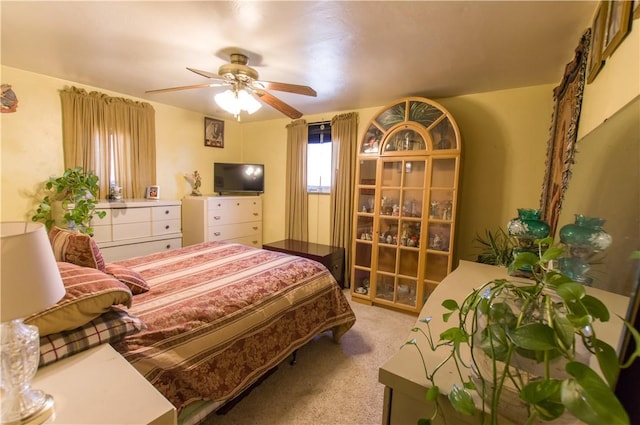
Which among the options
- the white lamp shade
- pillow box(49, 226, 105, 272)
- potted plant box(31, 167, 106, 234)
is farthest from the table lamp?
potted plant box(31, 167, 106, 234)

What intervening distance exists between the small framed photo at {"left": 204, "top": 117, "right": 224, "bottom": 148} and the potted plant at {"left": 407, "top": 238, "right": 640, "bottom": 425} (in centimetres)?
426

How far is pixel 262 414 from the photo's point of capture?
5.52ft

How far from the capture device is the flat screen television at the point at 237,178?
4.24 meters

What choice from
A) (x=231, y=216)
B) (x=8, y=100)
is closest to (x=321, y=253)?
(x=231, y=216)

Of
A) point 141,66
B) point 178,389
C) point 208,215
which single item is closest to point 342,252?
point 208,215

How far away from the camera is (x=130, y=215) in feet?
10.0

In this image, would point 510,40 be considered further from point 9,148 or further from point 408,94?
point 9,148

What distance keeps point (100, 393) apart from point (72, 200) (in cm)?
270

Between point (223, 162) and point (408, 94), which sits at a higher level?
point (408, 94)

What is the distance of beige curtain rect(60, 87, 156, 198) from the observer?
9.46 feet

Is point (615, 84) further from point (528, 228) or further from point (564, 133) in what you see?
point (564, 133)

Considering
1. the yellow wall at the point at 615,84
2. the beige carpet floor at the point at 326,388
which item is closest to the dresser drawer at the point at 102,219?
the beige carpet floor at the point at 326,388

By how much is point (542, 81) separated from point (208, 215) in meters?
3.80

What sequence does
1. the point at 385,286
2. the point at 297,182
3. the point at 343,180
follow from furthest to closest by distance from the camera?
1. the point at 297,182
2. the point at 343,180
3. the point at 385,286
